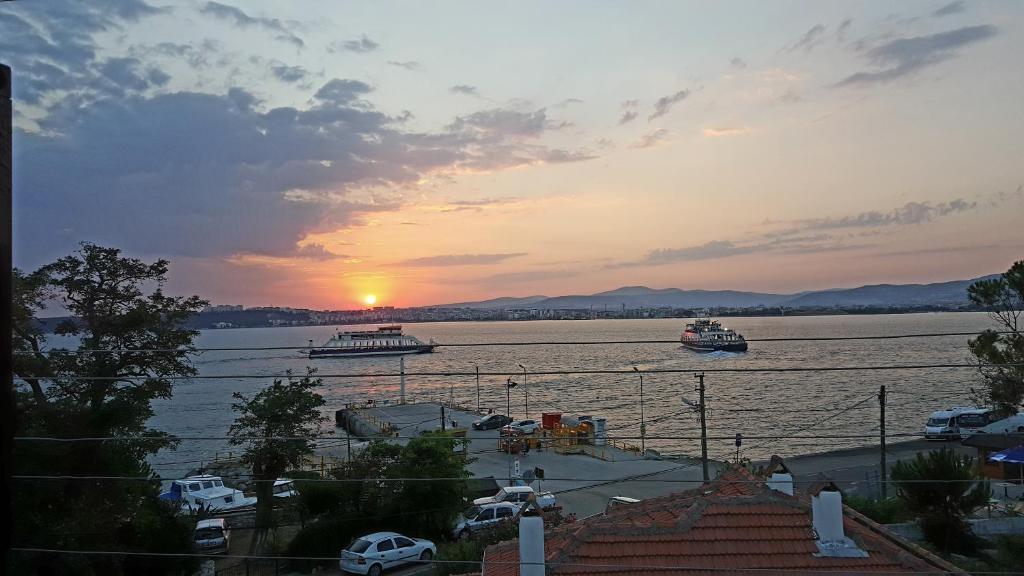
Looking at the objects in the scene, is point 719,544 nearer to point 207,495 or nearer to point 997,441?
point 207,495

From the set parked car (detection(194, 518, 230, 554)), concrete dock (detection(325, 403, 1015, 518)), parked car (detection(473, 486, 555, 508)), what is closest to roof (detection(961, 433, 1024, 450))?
concrete dock (detection(325, 403, 1015, 518))

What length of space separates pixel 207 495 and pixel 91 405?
10.4 meters

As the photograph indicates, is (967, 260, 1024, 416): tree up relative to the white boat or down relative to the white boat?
up

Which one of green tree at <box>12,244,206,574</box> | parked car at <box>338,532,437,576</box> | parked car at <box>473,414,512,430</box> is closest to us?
green tree at <box>12,244,206,574</box>

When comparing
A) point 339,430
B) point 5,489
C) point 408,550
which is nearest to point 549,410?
point 339,430

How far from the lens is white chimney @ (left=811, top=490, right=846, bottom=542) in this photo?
6133mm

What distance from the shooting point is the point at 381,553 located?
42.0 ft

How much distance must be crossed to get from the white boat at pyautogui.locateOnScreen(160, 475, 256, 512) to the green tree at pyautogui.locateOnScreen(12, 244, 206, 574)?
25.0ft

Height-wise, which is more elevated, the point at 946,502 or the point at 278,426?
the point at 278,426

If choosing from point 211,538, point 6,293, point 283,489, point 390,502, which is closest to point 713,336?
point 283,489

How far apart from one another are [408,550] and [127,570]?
5067mm

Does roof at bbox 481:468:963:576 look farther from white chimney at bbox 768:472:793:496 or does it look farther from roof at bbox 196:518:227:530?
roof at bbox 196:518:227:530

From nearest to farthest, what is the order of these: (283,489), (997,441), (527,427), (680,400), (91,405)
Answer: (91,405)
(283,489)
(997,441)
(527,427)
(680,400)

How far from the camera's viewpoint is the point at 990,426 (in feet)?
79.6
